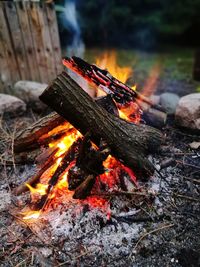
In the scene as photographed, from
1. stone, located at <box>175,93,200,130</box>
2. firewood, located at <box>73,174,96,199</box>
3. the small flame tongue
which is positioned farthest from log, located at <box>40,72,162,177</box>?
stone, located at <box>175,93,200,130</box>

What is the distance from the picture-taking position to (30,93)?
435cm

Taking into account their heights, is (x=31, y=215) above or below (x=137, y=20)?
below

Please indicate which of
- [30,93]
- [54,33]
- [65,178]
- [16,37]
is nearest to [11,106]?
[30,93]

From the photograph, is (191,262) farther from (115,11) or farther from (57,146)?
(115,11)

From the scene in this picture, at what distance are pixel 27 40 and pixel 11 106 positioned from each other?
1330 mm

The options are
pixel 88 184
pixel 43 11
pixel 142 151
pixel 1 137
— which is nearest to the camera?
pixel 88 184

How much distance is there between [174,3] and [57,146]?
8.44 meters

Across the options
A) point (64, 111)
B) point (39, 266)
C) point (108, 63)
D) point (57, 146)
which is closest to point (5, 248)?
point (39, 266)

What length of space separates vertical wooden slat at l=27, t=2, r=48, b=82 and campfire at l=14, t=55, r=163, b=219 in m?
2.36

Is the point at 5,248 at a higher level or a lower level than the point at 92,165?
lower

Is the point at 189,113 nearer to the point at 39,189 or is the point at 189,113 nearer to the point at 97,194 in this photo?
the point at 97,194

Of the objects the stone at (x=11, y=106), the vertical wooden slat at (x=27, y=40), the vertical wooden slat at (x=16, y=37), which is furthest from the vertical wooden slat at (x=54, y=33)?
the stone at (x=11, y=106)

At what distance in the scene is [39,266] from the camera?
195 centimetres

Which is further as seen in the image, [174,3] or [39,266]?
[174,3]
